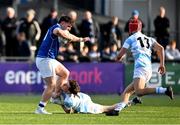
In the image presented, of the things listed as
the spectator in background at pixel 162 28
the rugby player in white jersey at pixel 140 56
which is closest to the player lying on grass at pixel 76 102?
the rugby player in white jersey at pixel 140 56

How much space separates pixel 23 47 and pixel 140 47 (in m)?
11.6

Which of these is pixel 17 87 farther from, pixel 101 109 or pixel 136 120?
pixel 136 120

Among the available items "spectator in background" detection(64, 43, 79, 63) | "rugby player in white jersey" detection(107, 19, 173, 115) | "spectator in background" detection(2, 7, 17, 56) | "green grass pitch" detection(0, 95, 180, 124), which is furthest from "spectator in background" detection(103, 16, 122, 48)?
"rugby player in white jersey" detection(107, 19, 173, 115)

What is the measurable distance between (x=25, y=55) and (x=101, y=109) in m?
11.6

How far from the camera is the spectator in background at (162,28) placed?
30469mm

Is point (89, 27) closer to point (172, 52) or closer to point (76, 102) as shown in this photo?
point (172, 52)

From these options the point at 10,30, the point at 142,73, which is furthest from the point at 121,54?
the point at 10,30

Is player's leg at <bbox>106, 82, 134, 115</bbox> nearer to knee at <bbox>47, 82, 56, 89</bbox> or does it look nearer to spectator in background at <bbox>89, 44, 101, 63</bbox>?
knee at <bbox>47, 82, 56, 89</bbox>

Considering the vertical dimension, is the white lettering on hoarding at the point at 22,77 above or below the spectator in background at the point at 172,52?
below

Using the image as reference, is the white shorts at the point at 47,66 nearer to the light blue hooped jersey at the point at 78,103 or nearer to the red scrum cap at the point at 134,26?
the light blue hooped jersey at the point at 78,103

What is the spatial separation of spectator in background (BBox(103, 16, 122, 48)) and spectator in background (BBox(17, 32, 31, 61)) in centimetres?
312

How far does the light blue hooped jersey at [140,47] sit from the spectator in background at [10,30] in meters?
A: 10.9

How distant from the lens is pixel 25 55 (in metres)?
29.6

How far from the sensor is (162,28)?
30.7 meters
